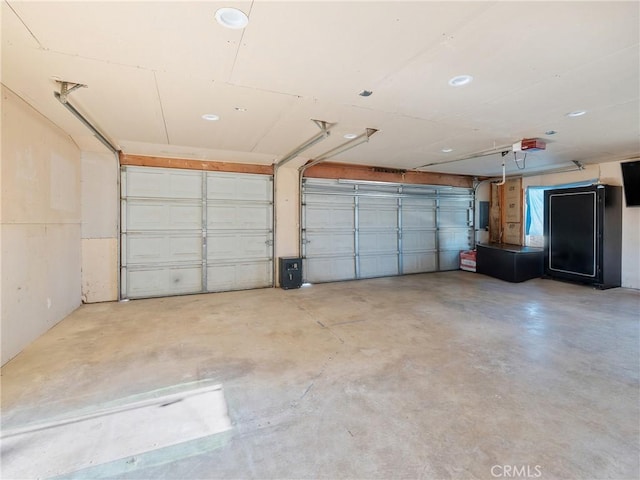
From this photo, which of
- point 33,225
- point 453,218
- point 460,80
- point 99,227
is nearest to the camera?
point 460,80

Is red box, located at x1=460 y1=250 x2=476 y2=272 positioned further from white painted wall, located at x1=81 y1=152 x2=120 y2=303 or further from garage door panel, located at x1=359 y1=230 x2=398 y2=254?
white painted wall, located at x1=81 y1=152 x2=120 y2=303

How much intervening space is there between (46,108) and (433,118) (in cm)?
428

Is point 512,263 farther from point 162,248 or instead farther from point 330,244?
point 162,248

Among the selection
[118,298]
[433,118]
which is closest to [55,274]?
[118,298]

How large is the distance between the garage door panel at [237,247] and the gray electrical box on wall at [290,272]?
468 mm

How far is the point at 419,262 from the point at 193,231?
5.31 metres

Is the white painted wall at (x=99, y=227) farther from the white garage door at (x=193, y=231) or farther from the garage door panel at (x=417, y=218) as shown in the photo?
the garage door panel at (x=417, y=218)

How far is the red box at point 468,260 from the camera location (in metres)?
7.64

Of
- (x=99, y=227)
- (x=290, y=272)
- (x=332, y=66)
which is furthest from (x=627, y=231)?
(x=99, y=227)

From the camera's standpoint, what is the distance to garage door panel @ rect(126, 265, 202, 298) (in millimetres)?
5133

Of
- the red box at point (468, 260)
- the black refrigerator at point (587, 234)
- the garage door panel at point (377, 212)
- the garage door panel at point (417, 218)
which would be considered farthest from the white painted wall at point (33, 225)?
the black refrigerator at point (587, 234)

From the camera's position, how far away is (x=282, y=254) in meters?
6.12

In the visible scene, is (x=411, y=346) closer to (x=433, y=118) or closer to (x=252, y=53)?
(x=433, y=118)

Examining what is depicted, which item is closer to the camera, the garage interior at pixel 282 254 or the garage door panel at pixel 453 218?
the garage interior at pixel 282 254
